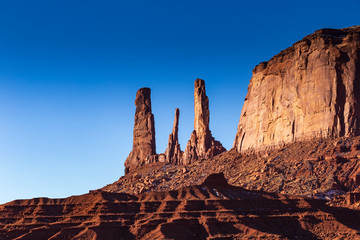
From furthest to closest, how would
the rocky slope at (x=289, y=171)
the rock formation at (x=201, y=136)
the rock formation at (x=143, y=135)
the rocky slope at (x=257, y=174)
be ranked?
the rock formation at (x=143, y=135) < the rock formation at (x=201, y=136) < the rocky slope at (x=289, y=171) < the rocky slope at (x=257, y=174)

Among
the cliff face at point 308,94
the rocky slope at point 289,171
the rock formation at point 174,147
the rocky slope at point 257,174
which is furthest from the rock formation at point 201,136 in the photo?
the cliff face at point 308,94

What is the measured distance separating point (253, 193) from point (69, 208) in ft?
88.6

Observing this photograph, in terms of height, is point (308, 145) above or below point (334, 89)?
below

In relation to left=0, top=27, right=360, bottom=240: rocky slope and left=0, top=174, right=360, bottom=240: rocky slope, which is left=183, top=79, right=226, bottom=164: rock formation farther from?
left=0, top=174, right=360, bottom=240: rocky slope

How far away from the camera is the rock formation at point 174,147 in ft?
544

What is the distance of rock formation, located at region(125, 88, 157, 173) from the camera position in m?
178

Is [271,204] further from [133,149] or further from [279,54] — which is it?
[133,149]

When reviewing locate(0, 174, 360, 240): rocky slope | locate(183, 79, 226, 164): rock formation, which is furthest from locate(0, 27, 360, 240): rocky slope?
locate(183, 79, 226, 164): rock formation

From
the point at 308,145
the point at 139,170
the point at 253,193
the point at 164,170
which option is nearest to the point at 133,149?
the point at 139,170

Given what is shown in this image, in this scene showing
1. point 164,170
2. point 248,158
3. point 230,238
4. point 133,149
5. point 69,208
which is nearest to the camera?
point 230,238

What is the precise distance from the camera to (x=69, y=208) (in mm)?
94375

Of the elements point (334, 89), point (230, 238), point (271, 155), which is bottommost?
point (230, 238)

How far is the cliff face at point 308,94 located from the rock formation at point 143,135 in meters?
31.1

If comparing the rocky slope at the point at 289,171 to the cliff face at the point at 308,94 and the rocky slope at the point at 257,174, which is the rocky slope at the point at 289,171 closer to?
the rocky slope at the point at 257,174
